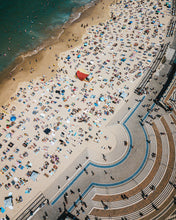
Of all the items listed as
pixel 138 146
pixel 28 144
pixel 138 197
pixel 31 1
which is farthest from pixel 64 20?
pixel 138 197

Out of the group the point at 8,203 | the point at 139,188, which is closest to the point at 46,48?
the point at 8,203

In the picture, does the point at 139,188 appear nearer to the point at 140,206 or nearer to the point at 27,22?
the point at 140,206

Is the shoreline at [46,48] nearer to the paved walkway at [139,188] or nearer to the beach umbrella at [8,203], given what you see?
the beach umbrella at [8,203]

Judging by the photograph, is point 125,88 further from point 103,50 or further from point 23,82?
point 23,82

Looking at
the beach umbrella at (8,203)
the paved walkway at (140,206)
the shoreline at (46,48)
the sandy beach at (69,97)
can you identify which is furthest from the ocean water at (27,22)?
the paved walkway at (140,206)

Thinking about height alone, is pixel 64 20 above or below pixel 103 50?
above

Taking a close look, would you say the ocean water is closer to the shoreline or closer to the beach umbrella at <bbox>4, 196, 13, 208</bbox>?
the shoreline

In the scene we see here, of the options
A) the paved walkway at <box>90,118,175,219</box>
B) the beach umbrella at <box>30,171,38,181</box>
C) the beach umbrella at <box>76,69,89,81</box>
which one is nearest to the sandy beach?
the beach umbrella at <box>30,171,38,181</box>
